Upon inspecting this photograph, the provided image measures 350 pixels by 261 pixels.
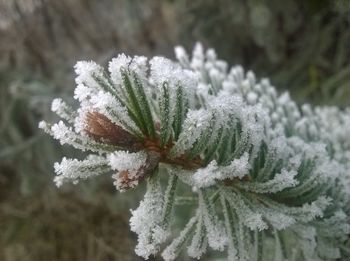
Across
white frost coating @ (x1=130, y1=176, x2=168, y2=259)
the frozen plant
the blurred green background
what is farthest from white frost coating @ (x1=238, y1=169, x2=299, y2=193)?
the blurred green background

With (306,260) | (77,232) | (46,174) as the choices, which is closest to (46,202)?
(77,232)

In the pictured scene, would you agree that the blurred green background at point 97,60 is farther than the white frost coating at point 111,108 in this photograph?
Yes

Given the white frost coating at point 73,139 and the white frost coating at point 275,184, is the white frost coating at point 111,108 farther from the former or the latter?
the white frost coating at point 275,184

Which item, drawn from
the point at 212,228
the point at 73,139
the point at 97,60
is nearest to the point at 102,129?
the point at 73,139

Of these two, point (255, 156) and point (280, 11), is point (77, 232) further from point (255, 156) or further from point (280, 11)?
point (255, 156)

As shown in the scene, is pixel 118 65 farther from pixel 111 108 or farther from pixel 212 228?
pixel 212 228

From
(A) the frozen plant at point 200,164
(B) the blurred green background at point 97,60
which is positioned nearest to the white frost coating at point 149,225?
(A) the frozen plant at point 200,164
